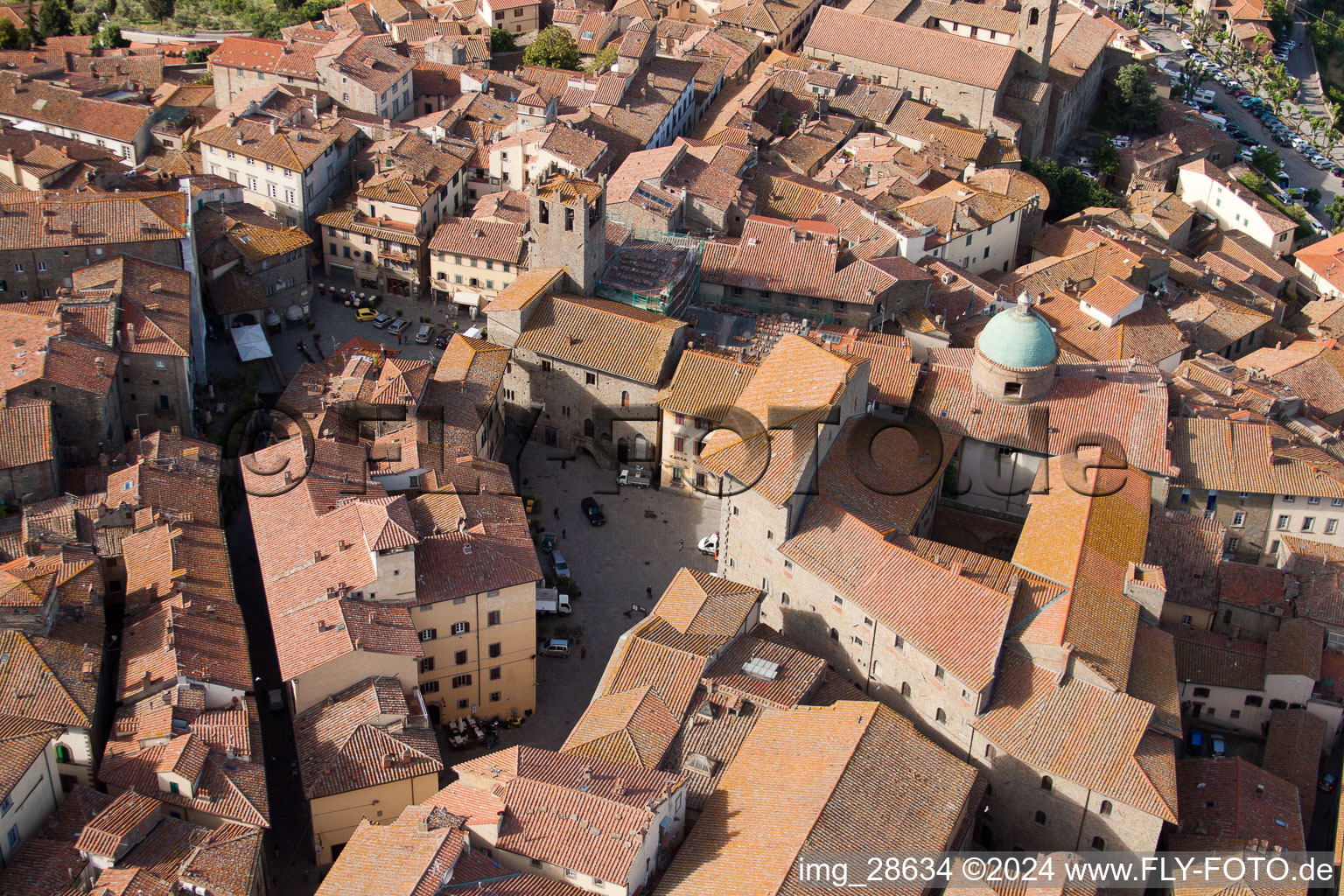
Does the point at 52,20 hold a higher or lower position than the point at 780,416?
lower

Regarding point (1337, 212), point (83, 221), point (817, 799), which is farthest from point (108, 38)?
point (1337, 212)

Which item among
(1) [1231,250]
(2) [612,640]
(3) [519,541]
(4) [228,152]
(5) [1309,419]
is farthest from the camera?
(1) [1231,250]

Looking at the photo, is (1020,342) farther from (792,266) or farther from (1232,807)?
(1232,807)

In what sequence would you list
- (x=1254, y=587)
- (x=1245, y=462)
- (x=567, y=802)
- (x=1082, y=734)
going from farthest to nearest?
(x=1245, y=462) < (x=1254, y=587) < (x=1082, y=734) < (x=567, y=802)

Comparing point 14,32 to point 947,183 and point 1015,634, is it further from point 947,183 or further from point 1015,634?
point 1015,634

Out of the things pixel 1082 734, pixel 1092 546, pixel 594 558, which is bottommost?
pixel 594 558

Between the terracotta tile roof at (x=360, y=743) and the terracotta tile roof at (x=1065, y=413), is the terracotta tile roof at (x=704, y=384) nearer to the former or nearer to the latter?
the terracotta tile roof at (x=1065, y=413)

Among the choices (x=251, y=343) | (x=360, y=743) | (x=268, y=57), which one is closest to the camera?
(x=360, y=743)

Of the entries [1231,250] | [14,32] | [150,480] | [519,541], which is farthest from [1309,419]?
[14,32]
